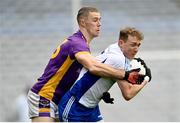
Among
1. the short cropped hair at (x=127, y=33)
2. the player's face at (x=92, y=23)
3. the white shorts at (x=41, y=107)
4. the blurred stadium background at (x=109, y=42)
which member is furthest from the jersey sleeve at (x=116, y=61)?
the blurred stadium background at (x=109, y=42)

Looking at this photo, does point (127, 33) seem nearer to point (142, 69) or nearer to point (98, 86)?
point (142, 69)

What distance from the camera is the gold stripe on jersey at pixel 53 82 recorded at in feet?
20.8

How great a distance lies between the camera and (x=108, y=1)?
1228 cm

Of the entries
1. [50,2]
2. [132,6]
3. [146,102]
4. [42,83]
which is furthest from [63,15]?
[42,83]

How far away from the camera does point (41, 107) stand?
6543mm

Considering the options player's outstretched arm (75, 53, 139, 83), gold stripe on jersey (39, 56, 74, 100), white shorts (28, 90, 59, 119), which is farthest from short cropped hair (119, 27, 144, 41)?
white shorts (28, 90, 59, 119)

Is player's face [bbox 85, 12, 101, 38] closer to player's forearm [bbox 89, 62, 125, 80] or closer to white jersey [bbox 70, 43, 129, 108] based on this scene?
white jersey [bbox 70, 43, 129, 108]

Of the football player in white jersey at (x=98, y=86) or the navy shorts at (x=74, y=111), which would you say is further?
the navy shorts at (x=74, y=111)

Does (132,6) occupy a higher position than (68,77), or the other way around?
(132,6)

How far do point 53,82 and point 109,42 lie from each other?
18.5 feet

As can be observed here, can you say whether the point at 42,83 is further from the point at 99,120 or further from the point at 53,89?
the point at 99,120

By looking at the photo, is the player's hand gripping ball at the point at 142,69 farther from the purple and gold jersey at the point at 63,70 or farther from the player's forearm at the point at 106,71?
the purple and gold jersey at the point at 63,70

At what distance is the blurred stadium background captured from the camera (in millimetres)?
11875

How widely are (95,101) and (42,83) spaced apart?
0.53 meters
